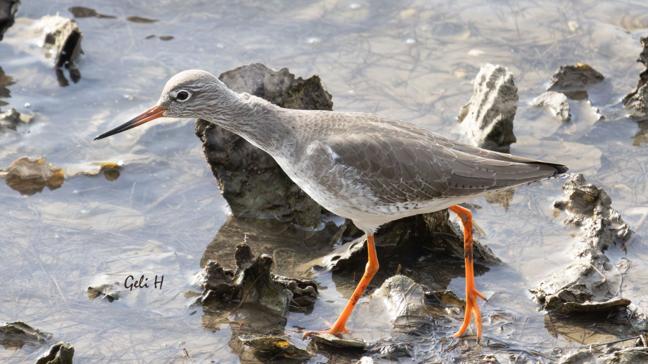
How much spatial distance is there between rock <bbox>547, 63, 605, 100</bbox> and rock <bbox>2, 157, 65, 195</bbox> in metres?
5.40

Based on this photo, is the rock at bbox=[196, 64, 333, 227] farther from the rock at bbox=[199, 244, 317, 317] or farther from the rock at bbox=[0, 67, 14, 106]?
the rock at bbox=[0, 67, 14, 106]

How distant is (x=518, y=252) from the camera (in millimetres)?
8055

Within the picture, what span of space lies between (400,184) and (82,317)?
108 inches

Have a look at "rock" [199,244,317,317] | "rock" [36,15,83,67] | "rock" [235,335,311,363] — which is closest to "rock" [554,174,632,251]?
"rock" [199,244,317,317]

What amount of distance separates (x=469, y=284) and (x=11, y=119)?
5.22 metres

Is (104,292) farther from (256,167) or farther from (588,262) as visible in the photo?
(588,262)

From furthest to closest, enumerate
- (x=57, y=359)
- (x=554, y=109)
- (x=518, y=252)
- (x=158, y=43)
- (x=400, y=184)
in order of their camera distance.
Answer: (x=158, y=43) < (x=554, y=109) < (x=518, y=252) < (x=400, y=184) < (x=57, y=359)

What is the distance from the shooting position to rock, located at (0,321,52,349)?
6942mm


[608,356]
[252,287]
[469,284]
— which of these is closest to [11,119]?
[252,287]

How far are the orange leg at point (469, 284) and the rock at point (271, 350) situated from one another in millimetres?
1246

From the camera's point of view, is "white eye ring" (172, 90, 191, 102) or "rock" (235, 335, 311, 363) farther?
"white eye ring" (172, 90, 191, 102)

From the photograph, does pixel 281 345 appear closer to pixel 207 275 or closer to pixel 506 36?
pixel 207 275

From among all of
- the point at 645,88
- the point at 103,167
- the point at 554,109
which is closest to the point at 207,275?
the point at 103,167

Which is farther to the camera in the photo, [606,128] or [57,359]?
[606,128]
